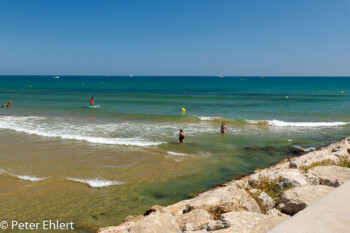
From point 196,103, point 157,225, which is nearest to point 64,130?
point 157,225

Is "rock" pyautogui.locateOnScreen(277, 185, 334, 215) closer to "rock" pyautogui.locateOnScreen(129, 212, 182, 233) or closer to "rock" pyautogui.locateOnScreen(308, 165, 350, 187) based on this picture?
"rock" pyautogui.locateOnScreen(308, 165, 350, 187)

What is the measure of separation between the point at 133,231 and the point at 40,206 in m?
5.21

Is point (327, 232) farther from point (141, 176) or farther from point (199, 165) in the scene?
point (199, 165)

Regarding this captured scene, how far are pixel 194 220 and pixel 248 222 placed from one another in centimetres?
132

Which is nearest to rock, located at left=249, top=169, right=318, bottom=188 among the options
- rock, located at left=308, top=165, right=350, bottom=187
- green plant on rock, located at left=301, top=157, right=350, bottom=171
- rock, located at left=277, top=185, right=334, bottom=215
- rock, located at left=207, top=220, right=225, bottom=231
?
rock, located at left=308, top=165, right=350, bottom=187

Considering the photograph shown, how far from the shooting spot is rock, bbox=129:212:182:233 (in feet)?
18.0

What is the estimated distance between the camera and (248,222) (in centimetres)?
511

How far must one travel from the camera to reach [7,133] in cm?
2116

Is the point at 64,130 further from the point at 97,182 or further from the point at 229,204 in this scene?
the point at 229,204

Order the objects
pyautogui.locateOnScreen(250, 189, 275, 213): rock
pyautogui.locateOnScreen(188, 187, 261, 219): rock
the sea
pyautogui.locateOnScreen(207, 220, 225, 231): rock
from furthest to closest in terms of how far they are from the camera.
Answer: the sea
pyautogui.locateOnScreen(250, 189, 275, 213): rock
pyautogui.locateOnScreen(188, 187, 261, 219): rock
pyautogui.locateOnScreen(207, 220, 225, 231): rock

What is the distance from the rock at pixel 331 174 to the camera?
6.79 m

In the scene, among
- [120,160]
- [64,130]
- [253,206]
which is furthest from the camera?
[64,130]

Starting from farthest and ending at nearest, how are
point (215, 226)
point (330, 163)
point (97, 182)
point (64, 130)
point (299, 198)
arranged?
point (64, 130) → point (97, 182) → point (330, 163) → point (299, 198) → point (215, 226)

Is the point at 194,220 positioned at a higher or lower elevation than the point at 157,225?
lower
